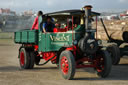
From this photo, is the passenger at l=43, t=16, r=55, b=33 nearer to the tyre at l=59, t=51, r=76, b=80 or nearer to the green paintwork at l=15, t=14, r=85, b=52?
the green paintwork at l=15, t=14, r=85, b=52

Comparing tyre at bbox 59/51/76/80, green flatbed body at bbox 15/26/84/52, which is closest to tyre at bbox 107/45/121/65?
green flatbed body at bbox 15/26/84/52

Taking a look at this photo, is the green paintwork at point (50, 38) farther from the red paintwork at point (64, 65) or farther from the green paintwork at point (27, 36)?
the red paintwork at point (64, 65)

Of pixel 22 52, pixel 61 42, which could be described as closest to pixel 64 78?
pixel 61 42

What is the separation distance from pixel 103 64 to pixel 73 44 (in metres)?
1.17

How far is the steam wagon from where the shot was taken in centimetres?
680

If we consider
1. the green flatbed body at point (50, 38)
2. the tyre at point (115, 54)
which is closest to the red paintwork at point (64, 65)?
the green flatbed body at point (50, 38)

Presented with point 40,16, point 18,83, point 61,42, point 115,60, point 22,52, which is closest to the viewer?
point 18,83

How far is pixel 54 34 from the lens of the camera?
755 centimetres

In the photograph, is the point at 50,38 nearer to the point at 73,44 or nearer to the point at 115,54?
the point at 73,44

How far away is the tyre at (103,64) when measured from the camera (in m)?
7.05

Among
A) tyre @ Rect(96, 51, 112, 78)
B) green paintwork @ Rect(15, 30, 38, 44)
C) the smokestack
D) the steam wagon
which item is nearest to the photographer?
the steam wagon

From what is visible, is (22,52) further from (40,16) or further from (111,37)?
(111,37)

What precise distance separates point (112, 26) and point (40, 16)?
360 cm

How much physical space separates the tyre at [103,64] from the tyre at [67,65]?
3.49ft
